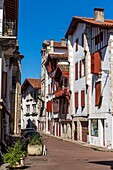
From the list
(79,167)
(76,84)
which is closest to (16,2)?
(79,167)

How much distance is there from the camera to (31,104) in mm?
65312

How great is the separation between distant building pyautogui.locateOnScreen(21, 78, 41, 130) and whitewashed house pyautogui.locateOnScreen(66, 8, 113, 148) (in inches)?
980

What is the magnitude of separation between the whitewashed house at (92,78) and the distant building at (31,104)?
24.9m

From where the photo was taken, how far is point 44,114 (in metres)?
55.9

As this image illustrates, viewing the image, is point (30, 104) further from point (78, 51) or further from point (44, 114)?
point (78, 51)

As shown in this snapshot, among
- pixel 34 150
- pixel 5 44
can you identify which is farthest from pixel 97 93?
pixel 5 44

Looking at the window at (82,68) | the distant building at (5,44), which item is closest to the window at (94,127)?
the window at (82,68)

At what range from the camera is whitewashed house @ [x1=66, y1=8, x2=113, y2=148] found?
25609mm

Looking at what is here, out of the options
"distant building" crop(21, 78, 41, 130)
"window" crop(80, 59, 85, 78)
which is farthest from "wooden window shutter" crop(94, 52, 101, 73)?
"distant building" crop(21, 78, 41, 130)

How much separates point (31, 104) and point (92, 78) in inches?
1468

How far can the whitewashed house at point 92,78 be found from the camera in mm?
25609

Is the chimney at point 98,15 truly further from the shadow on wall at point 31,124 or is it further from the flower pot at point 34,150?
the shadow on wall at point 31,124

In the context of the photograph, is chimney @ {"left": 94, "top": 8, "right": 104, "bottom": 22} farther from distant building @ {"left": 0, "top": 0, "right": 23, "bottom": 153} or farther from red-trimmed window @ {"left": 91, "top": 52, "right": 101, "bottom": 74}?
distant building @ {"left": 0, "top": 0, "right": 23, "bottom": 153}

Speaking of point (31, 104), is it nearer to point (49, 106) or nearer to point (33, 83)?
point (33, 83)
